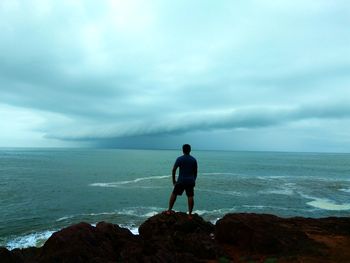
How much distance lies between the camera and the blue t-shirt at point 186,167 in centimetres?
1195

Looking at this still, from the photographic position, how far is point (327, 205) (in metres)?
36.7

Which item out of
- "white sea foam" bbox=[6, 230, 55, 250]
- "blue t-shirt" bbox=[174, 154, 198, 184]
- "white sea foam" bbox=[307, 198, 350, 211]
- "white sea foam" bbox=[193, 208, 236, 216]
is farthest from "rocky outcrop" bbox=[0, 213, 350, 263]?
"white sea foam" bbox=[307, 198, 350, 211]

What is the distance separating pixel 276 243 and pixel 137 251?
15.0ft

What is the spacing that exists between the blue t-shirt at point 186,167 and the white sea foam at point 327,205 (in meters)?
28.1

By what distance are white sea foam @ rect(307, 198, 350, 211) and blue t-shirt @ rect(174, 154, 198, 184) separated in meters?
28.1

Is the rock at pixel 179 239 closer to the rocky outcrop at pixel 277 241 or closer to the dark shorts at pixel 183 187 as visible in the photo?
the rocky outcrop at pixel 277 241

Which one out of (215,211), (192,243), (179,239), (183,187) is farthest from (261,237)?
(215,211)

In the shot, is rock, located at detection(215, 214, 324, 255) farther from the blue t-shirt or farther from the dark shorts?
the blue t-shirt

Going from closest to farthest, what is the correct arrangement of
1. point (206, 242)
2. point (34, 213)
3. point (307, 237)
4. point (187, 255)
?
1. point (187, 255)
2. point (206, 242)
3. point (307, 237)
4. point (34, 213)

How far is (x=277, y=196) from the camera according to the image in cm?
4284

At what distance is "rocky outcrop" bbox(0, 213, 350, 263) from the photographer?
9422 mm

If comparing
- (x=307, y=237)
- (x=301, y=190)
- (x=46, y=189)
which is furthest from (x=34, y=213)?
(x=301, y=190)

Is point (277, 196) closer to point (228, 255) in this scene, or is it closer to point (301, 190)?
point (301, 190)

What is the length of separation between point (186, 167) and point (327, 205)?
101ft
